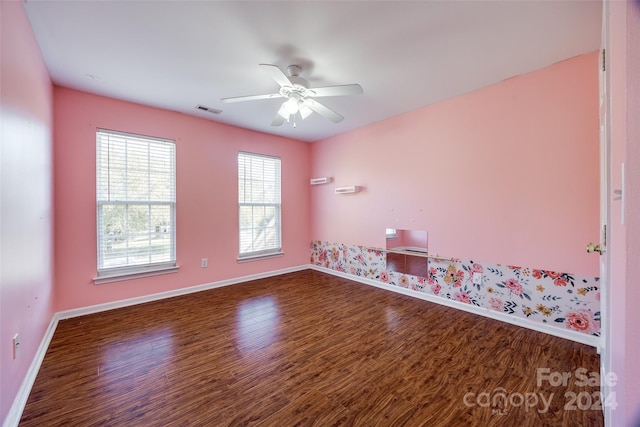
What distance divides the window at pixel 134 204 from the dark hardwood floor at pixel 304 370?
66cm

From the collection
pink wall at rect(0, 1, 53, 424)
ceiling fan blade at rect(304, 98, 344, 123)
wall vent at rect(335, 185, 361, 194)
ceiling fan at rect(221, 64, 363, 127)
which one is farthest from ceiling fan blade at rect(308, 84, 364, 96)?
wall vent at rect(335, 185, 361, 194)

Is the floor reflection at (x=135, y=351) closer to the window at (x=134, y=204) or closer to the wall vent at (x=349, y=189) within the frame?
the window at (x=134, y=204)

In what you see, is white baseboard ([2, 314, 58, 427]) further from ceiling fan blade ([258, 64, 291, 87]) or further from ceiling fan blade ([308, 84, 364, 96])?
ceiling fan blade ([308, 84, 364, 96])

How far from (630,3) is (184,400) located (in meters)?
2.64

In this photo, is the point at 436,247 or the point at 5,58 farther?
the point at 436,247

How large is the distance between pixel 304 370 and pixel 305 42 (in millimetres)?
2614

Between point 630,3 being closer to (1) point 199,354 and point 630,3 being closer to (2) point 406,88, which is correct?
(2) point 406,88

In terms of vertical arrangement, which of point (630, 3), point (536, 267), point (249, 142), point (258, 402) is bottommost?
point (258, 402)

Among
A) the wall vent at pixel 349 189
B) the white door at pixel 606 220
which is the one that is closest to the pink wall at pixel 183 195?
the wall vent at pixel 349 189

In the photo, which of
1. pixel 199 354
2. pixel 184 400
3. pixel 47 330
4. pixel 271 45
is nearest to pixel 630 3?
pixel 271 45

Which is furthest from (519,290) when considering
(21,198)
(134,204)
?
(134,204)

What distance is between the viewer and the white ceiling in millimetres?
1789

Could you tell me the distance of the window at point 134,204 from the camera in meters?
3.17

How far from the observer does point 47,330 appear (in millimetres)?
2471
